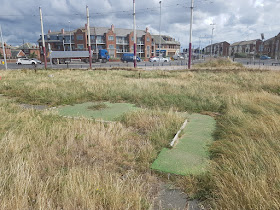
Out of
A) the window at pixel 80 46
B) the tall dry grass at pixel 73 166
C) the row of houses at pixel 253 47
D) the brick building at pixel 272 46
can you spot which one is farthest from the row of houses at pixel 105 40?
the tall dry grass at pixel 73 166

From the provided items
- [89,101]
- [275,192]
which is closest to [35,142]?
[275,192]

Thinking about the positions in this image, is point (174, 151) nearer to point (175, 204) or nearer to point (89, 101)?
point (175, 204)

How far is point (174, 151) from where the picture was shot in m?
4.44

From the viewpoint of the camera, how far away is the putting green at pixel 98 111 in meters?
7.40

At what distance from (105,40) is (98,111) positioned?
68.5m

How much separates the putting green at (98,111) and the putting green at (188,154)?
2820 mm

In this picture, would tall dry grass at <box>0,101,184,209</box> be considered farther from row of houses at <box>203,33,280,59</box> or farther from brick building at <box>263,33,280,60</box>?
brick building at <box>263,33,280,60</box>

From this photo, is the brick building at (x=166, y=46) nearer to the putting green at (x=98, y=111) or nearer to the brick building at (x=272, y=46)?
the brick building at (x=272, y=46)

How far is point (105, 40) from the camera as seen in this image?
71.7 meters

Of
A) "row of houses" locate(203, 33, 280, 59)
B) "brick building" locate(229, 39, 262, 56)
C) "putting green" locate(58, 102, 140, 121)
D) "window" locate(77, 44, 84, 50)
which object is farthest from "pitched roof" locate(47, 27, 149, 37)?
"putting green" locate(58, 102, 140, 121)

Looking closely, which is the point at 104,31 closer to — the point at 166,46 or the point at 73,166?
the point at 166,46

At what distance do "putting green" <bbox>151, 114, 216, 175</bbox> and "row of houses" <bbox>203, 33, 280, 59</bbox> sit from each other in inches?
2744

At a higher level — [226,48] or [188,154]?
[226,48]

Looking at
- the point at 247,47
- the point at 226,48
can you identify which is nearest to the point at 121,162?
the point at 247,47
